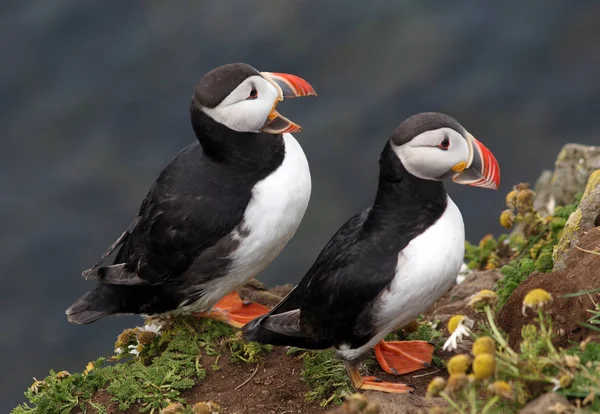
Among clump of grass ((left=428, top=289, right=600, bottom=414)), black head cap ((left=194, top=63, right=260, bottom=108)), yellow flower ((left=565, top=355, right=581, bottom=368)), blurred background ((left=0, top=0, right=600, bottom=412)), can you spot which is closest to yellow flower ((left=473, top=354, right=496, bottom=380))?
clump of grass ((left=428, top=289, right=600, bottom=414))

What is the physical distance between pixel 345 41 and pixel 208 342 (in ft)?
18.6

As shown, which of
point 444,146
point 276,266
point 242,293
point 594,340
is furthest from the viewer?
point 276,266

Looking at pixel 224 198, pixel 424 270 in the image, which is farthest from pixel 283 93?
pixel 424 270

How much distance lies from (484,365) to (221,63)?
24.4 ft

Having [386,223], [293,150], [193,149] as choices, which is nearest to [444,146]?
[386,223]

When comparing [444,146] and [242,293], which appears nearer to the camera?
[444,146]

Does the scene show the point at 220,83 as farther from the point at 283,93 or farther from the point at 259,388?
the point at 259,388

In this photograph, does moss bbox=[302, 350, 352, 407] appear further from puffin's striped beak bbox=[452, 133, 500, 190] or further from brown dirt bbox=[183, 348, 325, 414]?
puffin's striped beak bbox=[452, 133, 500, 190]

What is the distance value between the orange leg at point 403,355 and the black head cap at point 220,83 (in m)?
1.66

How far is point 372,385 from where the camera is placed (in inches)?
196

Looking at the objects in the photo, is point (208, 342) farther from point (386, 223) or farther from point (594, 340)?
point (594, 340)

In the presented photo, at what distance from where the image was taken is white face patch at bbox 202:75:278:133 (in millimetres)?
5254

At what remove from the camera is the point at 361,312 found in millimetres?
4660

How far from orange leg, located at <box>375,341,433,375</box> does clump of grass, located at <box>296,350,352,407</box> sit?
23 centimetres
